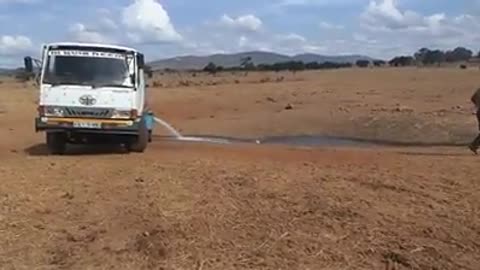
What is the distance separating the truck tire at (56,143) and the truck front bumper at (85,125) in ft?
2.55

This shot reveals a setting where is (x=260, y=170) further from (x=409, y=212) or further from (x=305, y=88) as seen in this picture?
(x=305, y=88)

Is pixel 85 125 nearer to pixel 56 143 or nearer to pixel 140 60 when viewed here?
pixel 56 143

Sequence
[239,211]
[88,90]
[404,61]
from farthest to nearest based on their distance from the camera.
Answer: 1. [404,61]
2. [88,90]
3. [239,211]

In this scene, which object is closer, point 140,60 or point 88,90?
point 88,90

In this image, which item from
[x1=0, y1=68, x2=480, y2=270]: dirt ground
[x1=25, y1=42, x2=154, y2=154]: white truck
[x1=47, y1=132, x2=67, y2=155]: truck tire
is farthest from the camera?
[x1=47, y1=132, x2=67, y2=155]: truck tire

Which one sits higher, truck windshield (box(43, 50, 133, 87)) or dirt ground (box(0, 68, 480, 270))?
truck windshield (box(43, 50, 133, 87))

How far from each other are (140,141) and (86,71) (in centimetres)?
184

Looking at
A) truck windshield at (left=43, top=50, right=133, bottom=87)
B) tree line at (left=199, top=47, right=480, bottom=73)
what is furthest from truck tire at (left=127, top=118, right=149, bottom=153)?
tree line at (left=199, top=47, right=480, bottom=73)

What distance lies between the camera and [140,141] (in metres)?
17.2

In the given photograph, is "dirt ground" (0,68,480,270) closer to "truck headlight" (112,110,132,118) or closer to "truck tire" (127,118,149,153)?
"truck tire" (127,118,149,153)

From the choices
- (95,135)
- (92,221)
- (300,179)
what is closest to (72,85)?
(95,135)

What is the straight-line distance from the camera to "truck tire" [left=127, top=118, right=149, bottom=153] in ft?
55.6

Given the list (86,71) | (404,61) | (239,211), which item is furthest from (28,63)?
(404,61)

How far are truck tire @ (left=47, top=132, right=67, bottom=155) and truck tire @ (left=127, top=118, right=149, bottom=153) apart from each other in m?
1.35
